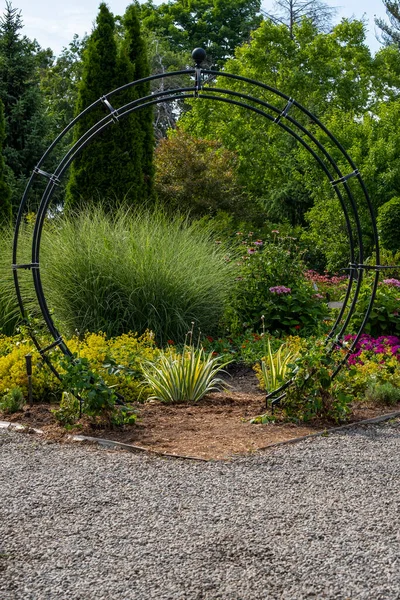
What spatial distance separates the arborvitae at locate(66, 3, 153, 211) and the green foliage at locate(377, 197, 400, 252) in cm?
515

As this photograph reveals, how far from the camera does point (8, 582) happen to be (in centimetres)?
237

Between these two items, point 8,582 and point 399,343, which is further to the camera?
point 399,343

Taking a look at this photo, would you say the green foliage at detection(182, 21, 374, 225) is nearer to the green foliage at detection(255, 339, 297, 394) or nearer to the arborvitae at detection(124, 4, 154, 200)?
the arborvitae at detection(124, 4, 154, 200)

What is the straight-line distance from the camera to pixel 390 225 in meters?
13.7

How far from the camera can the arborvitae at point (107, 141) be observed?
10.6 m

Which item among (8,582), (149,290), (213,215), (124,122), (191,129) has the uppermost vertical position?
(191,129)

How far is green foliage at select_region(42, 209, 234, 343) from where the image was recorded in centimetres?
673

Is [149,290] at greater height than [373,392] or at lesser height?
greater

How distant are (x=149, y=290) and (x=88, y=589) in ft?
14.8

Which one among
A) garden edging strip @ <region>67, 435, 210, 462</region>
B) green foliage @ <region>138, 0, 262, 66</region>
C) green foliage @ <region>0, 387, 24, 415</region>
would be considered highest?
green foliage @ <region>138, 0, 262, 66</region>

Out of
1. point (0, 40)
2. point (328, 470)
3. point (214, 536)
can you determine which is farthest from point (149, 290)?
point (0, 40)

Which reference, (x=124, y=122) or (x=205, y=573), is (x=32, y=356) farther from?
(x=124, y=122)

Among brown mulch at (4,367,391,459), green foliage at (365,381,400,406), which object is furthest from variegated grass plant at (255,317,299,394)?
green foliage at (365,381,400,406)

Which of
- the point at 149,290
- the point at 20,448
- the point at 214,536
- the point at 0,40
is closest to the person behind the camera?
the point at 214,536
